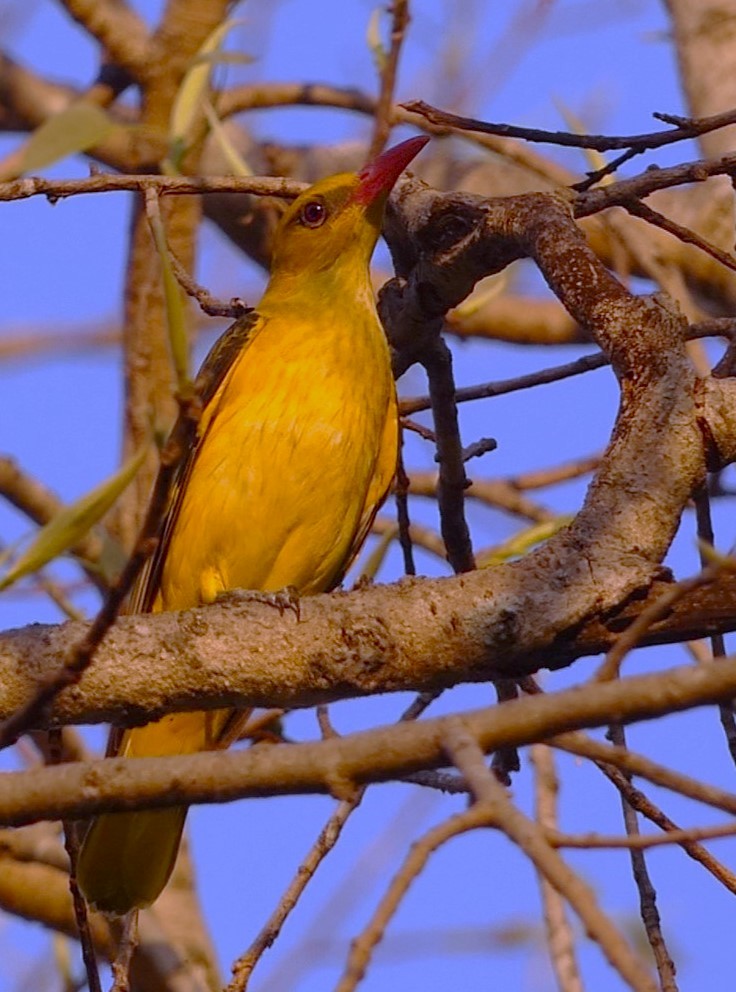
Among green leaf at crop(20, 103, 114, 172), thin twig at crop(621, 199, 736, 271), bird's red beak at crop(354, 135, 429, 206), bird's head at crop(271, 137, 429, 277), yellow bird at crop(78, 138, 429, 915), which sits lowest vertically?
green leaf at crop(20, 103, 114, 172)

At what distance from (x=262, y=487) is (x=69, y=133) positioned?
228 cm

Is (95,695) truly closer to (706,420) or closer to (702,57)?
(706,420)

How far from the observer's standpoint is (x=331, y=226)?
485 cm

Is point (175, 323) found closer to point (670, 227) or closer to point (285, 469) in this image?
point (670, 227)

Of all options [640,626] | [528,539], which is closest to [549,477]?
[528,539]

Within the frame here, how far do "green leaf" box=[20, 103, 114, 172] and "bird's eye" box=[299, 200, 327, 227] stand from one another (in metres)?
3.06

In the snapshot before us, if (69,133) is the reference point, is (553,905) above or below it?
below

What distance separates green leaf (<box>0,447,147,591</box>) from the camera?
194 cm

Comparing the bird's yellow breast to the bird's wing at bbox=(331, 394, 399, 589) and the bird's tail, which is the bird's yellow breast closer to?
the bird's wing at bbox=(331, 394, 399, 589)

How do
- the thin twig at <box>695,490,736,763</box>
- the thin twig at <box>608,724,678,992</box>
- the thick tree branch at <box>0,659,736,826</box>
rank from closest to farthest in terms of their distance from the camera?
1. the thick tree branch at <box>0,659,736,826</box>
2. the thin twig at <box>608,724,678,992</box>
3. the thin twig at <box>695,490,736,763</box>

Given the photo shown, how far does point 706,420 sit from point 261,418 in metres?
1.53

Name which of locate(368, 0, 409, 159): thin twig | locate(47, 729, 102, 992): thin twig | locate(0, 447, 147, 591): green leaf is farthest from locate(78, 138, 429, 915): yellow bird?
locate(0, 447, 147, 591): green leaf

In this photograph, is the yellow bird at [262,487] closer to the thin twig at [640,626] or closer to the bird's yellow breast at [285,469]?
the bird's yellow breast at [285,469]

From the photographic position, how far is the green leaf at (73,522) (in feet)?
6.38
